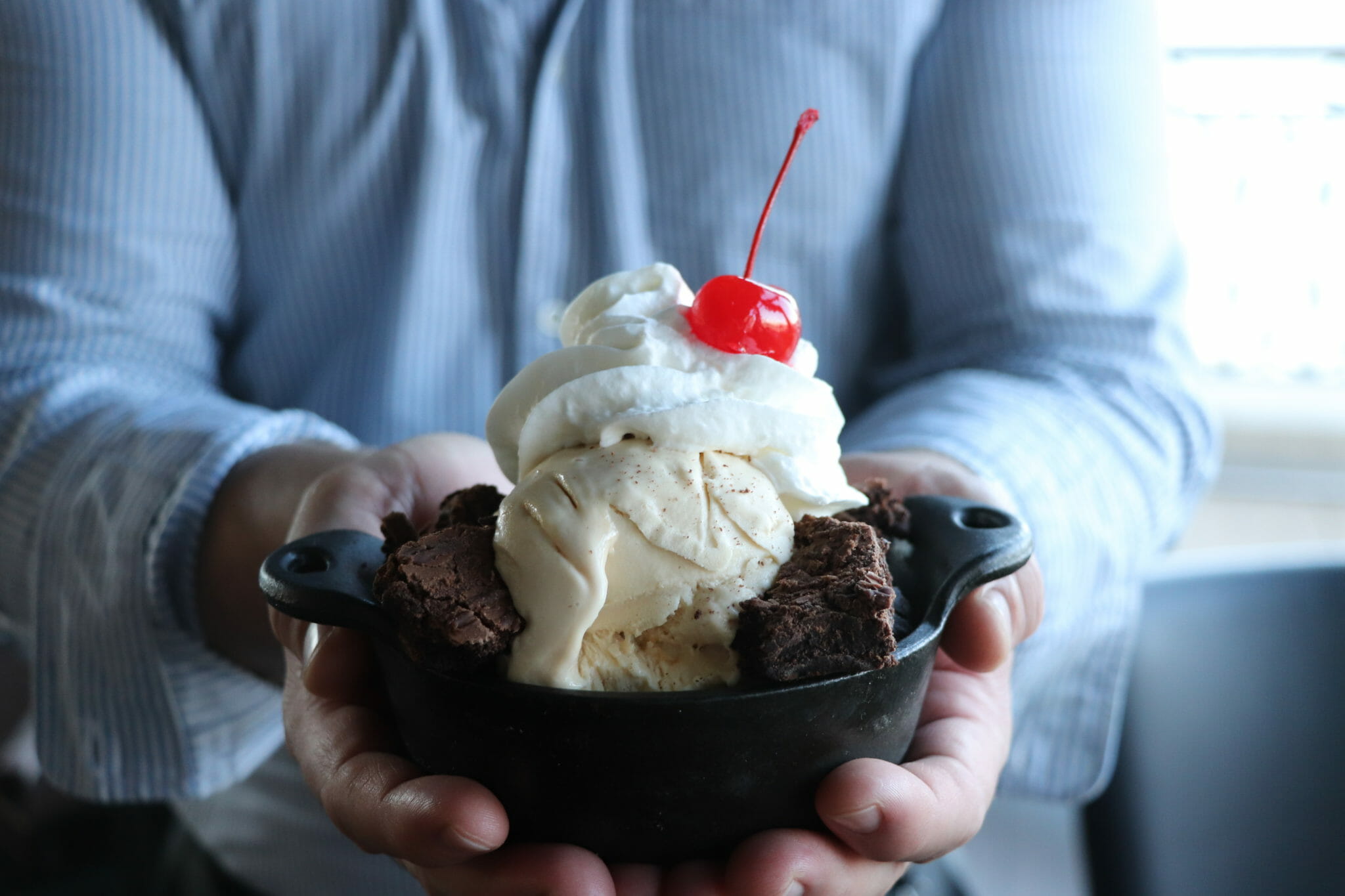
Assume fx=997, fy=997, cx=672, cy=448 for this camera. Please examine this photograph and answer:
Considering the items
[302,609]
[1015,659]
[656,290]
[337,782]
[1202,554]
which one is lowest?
[1202,554]

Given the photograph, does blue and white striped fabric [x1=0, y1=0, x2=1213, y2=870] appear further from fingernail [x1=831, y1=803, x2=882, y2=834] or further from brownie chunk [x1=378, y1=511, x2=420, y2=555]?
fingernail [x1=831, y1=803, x2=882, y2=834]

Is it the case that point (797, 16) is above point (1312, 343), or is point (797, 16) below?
above

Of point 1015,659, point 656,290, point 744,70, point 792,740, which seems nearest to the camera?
point 792,740

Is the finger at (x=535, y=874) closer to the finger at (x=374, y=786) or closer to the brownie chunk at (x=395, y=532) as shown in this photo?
the finger at (x=374, y=786)

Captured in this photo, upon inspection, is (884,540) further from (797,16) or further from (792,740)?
(797,16)

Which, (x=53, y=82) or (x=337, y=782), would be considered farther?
(x=53, y=82)

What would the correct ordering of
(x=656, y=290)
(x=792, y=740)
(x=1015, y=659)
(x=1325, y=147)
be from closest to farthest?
(x=792, y=740) < (x=656, y=290) < (x=1015, y=659) < (x=1325, y=147)

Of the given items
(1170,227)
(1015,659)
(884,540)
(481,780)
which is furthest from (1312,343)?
(481,780)
